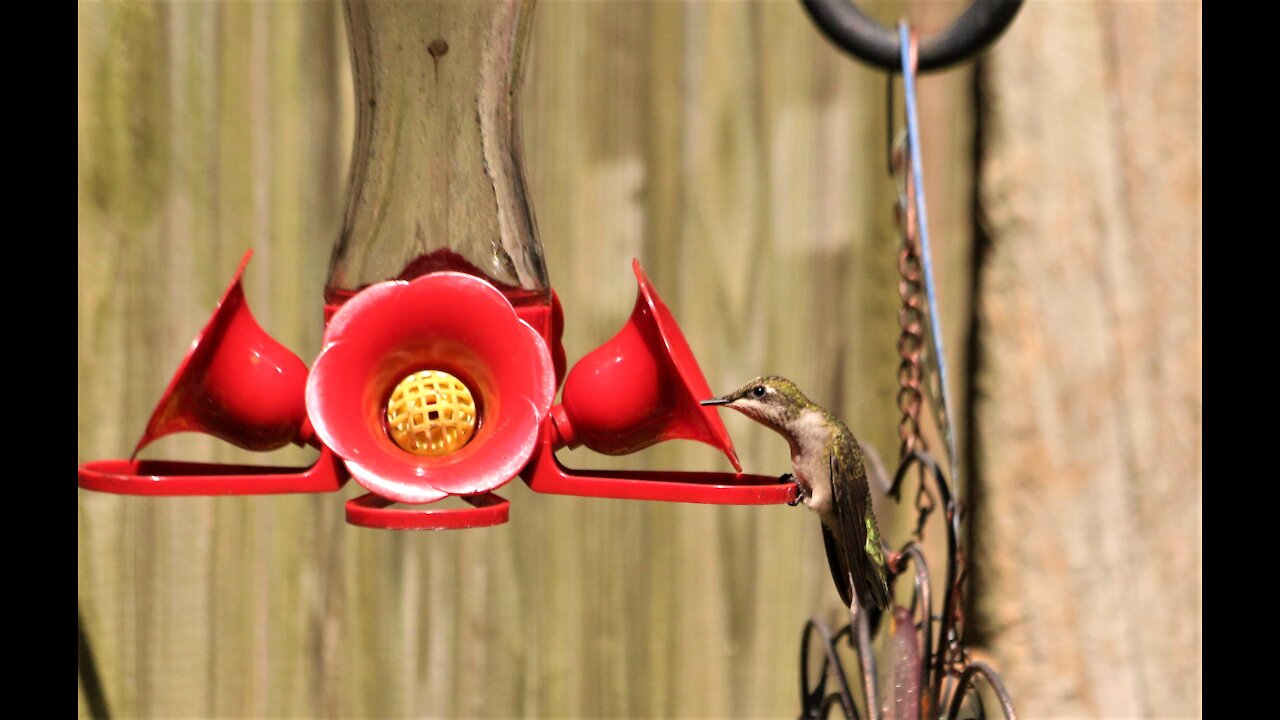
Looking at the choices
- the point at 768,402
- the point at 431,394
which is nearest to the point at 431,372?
the point at 431,394

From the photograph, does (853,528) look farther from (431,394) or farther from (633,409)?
(431,394)

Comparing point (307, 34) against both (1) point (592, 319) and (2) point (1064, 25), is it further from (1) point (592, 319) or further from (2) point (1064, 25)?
(2) point (1064, 25)

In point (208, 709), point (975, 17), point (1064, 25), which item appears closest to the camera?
point (975, 17)

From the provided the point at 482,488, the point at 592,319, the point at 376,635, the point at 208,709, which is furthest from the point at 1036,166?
the point at 208,709

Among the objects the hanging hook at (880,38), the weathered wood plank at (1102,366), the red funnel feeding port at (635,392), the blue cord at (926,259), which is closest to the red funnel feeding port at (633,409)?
the red funnel feeding port at (635,392)

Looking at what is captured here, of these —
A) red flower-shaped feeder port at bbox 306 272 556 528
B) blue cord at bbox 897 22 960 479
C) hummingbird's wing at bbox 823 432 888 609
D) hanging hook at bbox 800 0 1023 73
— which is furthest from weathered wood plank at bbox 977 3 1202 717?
red flower-shaped feeder port at bbox 306 272 556 528

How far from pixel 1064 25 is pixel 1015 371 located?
562mm

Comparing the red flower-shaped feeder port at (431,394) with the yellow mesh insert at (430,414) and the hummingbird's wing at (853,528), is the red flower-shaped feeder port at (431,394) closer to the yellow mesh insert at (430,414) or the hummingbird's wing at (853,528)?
the yellow mesh insert at (430,414)

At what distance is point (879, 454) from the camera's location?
6.86ft

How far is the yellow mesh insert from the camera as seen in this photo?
1364 mm

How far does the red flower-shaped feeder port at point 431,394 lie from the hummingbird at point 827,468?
24 cm

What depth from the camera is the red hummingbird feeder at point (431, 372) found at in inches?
49.6

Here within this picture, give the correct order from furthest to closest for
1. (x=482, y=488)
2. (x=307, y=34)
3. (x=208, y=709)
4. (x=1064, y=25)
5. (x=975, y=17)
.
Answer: (x=208, y=709)
(x=307, y=34)
(x=1064, y=25)
(x=975, y=17)
(x=482, y=488)

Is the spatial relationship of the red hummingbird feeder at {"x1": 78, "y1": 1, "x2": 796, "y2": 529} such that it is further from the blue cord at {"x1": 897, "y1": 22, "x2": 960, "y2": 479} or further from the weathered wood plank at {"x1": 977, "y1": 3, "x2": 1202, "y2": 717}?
the weathered wood plank at {"x1": 977, "y1": 3, "x2": 1202, "y2": 717}
